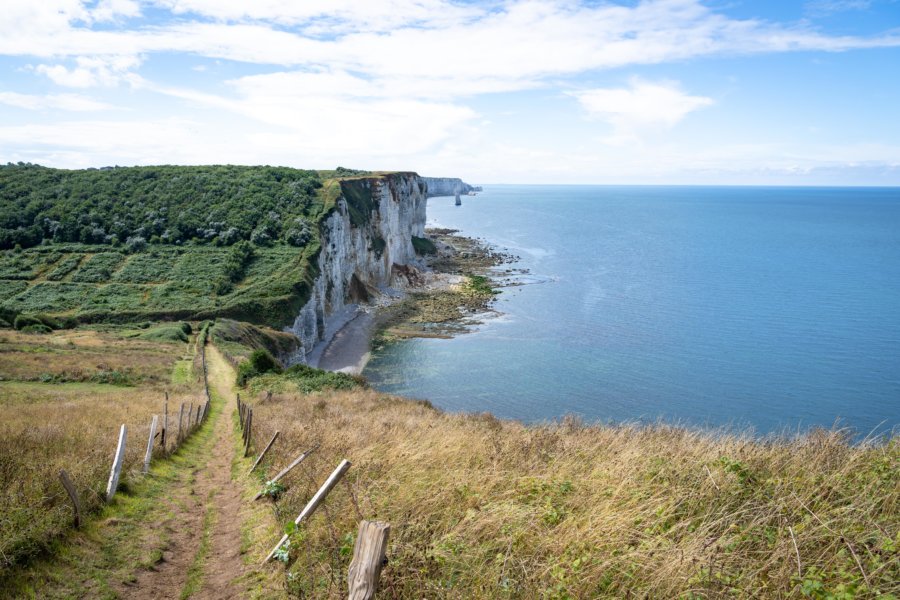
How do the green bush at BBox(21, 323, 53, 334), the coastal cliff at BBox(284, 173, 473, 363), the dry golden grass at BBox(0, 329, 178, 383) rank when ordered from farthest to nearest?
the coastal cliff at BBox(284, 173, 473, 363) → the green bush at BBox(21, 323, 53, 334) → the dry golden grass at BBox(0, 329, 178, 383)

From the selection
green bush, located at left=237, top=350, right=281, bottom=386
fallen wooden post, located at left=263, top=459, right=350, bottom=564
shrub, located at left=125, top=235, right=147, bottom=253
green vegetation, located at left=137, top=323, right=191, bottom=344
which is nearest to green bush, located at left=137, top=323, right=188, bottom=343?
green vegetation, located at left=137, top=323, right=191, bottom=344

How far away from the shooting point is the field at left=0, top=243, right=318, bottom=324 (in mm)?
49406

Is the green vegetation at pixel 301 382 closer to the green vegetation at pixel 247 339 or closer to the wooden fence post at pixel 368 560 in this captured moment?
the green vegetation at pixel 247 339

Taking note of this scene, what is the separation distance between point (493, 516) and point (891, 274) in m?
104

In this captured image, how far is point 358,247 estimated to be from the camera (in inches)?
2945

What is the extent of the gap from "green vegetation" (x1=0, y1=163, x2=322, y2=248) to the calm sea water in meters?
27.8

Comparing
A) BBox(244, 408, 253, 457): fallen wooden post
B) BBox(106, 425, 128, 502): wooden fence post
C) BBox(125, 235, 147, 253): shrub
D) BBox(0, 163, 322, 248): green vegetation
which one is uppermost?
BBox(0, 163, 322, 248): green vegetation

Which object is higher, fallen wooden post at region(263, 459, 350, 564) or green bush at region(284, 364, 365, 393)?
fallen wooden post at region(263, 459, 350, 564)

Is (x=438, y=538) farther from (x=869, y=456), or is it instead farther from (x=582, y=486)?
(x=869, y=456)

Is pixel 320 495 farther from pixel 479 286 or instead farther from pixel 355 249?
pixel 479 286

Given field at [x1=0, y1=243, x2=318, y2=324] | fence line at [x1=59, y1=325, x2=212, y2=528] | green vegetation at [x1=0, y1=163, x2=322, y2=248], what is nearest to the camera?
fence line at [x1=59, y1=325, x2=212, y2=528]

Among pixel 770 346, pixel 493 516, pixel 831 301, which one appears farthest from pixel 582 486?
pixel 831 301

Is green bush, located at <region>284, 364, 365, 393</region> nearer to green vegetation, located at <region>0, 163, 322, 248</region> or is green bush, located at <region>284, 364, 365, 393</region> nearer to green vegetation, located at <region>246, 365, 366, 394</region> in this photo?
green vegetation, located at <region>246, 365, 366, 394</region>

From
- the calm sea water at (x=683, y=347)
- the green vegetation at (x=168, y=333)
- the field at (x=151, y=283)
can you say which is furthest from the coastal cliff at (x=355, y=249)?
the calm sea water at (x=683, y=347)
